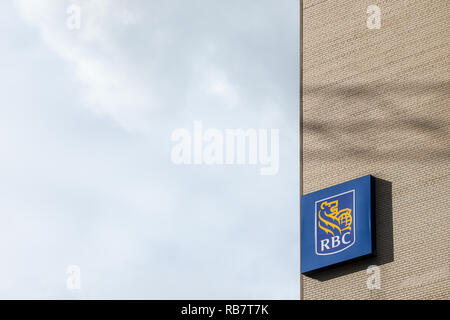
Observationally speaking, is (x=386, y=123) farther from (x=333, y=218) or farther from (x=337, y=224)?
(x=337, y=224)

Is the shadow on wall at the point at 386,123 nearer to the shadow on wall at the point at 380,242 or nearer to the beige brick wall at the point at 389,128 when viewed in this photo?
the beige brick wall at the point at 389,128

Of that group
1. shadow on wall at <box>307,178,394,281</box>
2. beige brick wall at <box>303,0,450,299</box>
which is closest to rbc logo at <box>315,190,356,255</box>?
shadow on wall at <box>307,178,394,281</box>

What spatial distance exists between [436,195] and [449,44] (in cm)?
478

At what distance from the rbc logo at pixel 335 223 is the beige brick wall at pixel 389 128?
710mm

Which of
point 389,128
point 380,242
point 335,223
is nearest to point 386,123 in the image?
point 389,128

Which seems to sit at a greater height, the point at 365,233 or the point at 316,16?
the point at 316,16

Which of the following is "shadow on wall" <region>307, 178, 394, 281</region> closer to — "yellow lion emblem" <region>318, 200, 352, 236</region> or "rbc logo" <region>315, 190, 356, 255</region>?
"rbc logo" <region>315, 190, 356, 255</region>

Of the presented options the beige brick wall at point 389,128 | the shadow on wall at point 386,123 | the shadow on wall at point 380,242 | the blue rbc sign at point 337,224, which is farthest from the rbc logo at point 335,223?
the shadow on wall at point 386,123

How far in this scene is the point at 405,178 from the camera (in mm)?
28812

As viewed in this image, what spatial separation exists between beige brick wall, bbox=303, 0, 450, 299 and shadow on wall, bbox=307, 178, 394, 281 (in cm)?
3
